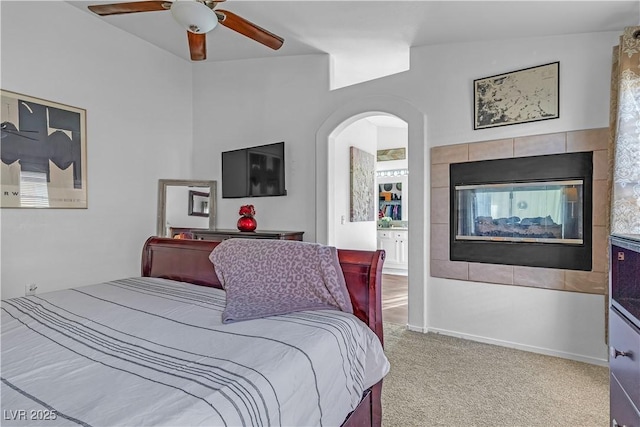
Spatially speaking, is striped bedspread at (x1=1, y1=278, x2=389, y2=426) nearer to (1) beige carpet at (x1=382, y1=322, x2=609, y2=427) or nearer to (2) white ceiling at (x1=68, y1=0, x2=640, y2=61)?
(1) beige carpet at (x1=382, y1=322, x2=609, y2=427)

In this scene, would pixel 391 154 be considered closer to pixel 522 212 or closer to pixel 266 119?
pixel 266 119

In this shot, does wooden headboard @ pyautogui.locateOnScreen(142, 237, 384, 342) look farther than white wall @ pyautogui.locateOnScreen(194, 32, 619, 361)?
No

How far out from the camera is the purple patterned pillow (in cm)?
153

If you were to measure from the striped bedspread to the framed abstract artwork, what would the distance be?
360cm

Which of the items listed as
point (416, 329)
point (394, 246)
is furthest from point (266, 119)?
point (394, 246)

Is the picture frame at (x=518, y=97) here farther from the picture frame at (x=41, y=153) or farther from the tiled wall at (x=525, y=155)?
the picture frame at (x=41, y=153)

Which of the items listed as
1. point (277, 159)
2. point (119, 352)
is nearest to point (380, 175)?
point (277, 159)

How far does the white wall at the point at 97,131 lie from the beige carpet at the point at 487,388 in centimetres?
316

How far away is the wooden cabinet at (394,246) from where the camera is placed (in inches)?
253

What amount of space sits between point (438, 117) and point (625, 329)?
2.43 meters

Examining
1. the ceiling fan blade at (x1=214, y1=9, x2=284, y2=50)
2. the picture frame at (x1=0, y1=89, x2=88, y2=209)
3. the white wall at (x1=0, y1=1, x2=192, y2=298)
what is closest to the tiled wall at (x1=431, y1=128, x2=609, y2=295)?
the ceiling fan blade at (x1=214, y1=9, x2=284, y2=50)

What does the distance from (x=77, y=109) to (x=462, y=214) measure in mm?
3937

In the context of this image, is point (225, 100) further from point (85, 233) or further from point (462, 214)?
point (462, 214)

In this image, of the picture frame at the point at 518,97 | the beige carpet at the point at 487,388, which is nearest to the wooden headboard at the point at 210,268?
the beige carpet at the point at 487,388
